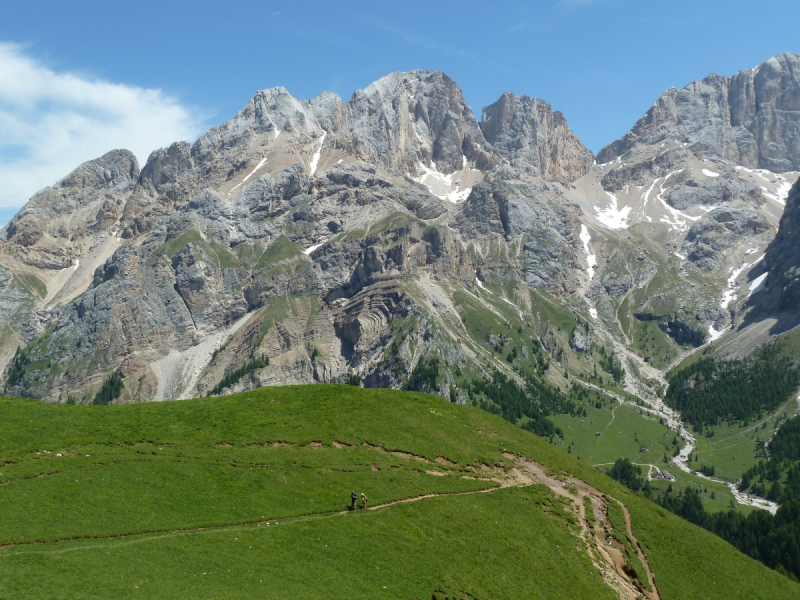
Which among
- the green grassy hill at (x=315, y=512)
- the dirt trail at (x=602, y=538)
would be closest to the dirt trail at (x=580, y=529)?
the dirt trail at (x=602, y=538)

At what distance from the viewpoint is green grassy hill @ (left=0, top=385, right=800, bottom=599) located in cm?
4434

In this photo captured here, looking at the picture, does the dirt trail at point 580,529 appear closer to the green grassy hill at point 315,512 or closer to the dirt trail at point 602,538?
the dirt trail at point 602,538

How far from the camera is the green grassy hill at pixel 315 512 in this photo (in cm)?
4434

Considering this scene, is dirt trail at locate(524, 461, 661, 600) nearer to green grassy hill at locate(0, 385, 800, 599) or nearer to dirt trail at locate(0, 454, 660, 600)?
dirt trail at locate(0, 454, 660, 600)

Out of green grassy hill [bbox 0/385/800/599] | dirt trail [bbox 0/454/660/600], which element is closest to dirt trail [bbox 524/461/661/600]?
dirt trail [bbox 0/454/660/600]

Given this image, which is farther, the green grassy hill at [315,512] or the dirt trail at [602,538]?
the dirt trail at [602,538]

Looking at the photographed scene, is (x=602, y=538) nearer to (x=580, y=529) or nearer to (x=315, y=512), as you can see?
(x=580, y=529)

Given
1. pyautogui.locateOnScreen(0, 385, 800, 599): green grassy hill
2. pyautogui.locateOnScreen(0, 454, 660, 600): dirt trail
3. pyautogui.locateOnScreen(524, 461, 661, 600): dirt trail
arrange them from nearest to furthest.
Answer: pyautogui.locateOnScreen(0, 385, 800, 599): green grassy hill, pyautogui.locateOnScreen(0, 454, 660, 600): dirt trail, pyautogui.locateOnScreen(524, 461, 661, 600): dirt trail

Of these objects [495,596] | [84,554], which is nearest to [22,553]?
[84,554]

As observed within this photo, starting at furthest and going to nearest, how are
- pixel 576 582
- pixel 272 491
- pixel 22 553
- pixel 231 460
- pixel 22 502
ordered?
pixel 231 460
pixel 272 491
pixel 576 582
pixel 22 502
pixel 22 553

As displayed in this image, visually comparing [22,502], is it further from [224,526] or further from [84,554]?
[224,526]

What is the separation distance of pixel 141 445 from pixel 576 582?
46.8 m

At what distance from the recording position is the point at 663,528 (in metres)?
67.9

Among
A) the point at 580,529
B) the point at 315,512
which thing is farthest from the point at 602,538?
the point at 315,512
